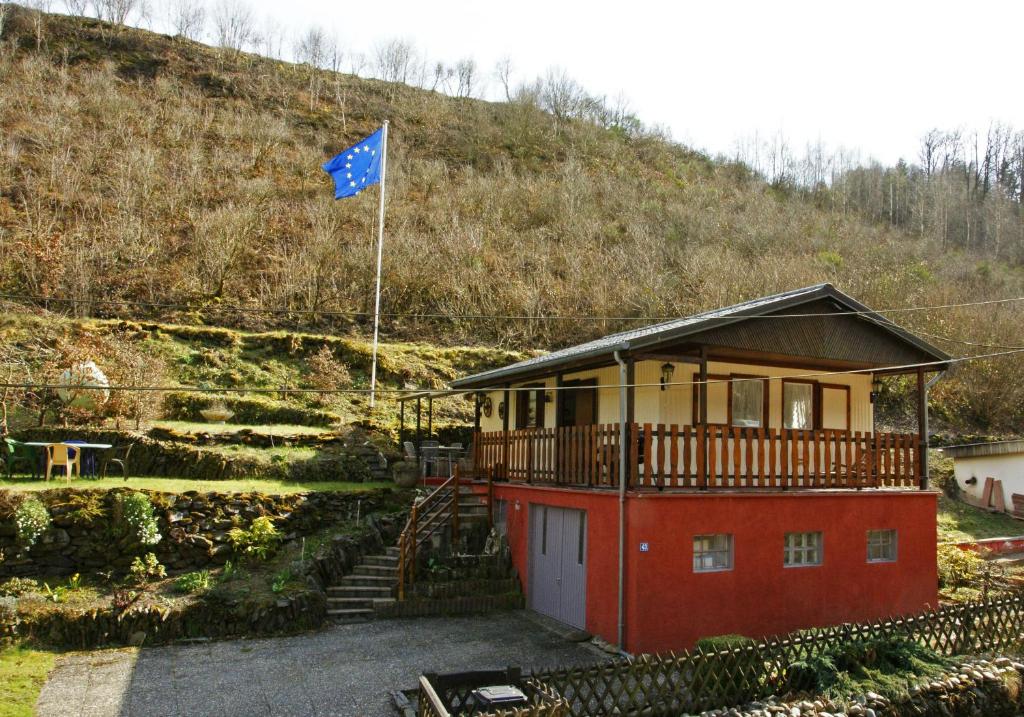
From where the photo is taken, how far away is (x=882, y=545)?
1354 centimetres

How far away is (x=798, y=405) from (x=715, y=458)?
4.14 metres

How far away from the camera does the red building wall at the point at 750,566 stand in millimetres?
11094

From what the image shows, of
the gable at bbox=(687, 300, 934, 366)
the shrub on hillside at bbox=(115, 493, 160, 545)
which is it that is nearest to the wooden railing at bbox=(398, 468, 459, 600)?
the shrub on hillside at bbox=(115, 493, 160, 545)

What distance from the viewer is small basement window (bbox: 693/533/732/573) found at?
1163 centimetres

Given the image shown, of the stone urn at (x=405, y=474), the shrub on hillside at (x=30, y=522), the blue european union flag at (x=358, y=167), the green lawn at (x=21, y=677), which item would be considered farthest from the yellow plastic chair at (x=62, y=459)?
the blue european union flag at (x=358, y=167)

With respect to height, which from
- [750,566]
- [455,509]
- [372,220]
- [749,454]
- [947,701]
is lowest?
[947,701]

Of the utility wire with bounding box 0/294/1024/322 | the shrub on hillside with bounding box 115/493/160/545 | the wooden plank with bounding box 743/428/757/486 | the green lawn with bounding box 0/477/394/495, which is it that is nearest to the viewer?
the wooden plank with bounding box 743/428/757/486

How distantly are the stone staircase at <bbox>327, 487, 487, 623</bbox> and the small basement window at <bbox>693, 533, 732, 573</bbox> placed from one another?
17.9 ft

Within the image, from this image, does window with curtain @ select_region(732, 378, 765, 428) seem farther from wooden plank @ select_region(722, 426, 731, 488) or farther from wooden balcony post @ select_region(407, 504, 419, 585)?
wooden balcony post @ select_region(407, 504, 419, 585)

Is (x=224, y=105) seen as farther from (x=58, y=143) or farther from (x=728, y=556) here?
(x=728, y=556)

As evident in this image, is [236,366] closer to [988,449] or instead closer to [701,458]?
[701,458]

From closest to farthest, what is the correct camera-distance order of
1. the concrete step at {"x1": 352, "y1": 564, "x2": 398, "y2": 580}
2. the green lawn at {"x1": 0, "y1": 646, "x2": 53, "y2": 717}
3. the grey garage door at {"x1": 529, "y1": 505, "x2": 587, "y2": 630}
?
the green lawn at {"x1": 0, "y1": 646, "x2": 53, "y2": 717}, the grey garage door at {"x1": 529, "y1": 505, "x2": 587, "y2": 630}, the concrete step at {"x1": 352, "y1": 564, "x2": 398, "y2": 580}

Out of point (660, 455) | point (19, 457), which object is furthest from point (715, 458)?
point (19, 457)

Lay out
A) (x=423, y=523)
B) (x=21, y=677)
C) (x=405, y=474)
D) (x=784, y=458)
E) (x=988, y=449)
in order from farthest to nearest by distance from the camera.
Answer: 1. (x=988, y=449)
2. (x=405, y=474)
3. (x=423, y=523)
4. (x=784, y=458)
5. (x=21, y=677)
